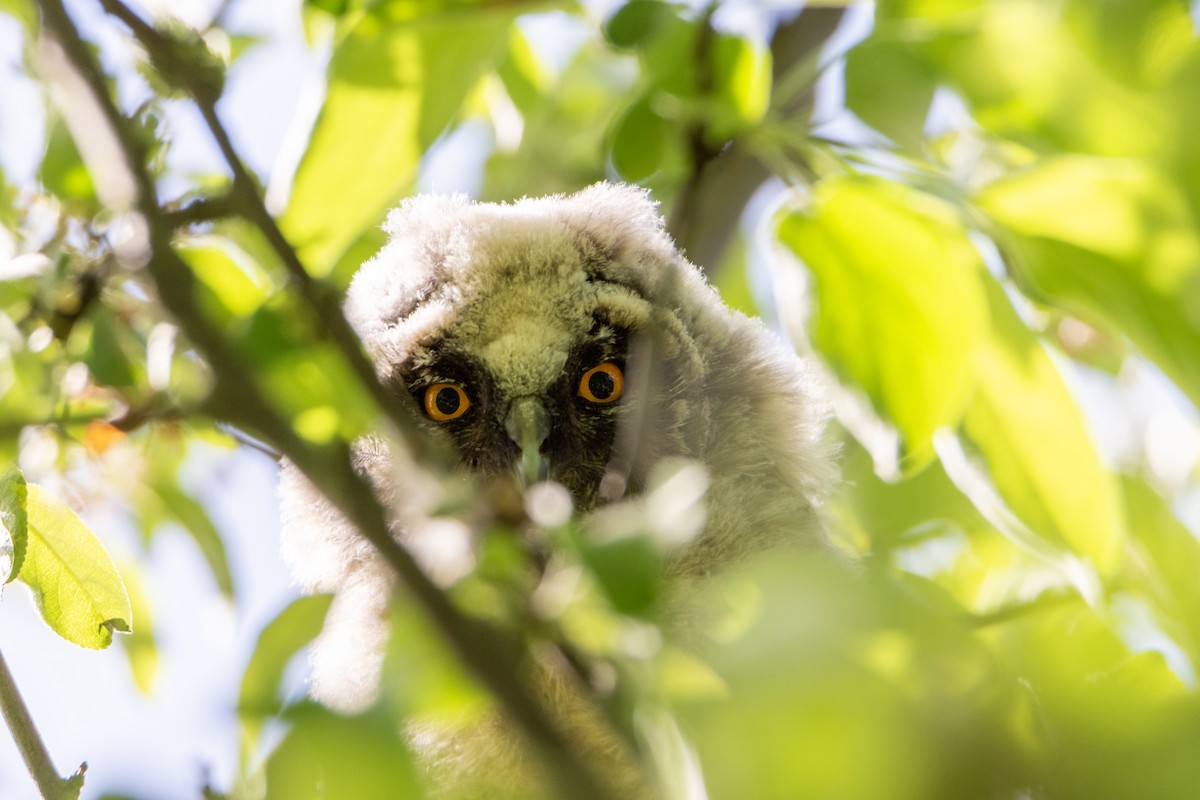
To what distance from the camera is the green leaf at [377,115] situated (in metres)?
1.50

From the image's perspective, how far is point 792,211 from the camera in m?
1.37

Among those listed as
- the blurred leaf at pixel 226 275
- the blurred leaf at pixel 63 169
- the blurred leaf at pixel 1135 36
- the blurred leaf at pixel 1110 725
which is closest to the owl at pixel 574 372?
the blurred leaf at pixel 226 275

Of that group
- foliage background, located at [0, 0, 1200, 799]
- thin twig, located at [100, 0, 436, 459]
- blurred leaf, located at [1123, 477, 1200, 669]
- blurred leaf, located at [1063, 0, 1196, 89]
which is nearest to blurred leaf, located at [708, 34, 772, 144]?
foliage background, located at [0, 0, 1200, 799]

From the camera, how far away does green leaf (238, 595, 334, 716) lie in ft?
2.77

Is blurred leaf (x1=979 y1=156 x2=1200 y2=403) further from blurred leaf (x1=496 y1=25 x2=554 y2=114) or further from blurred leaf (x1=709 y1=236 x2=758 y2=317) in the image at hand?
blurred leaf (x1=709 y1=236 x2=758 y2=317)

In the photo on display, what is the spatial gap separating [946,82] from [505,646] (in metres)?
0.88

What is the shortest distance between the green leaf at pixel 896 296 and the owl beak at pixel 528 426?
105 centimetres

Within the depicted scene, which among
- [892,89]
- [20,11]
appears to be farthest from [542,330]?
[892,89]

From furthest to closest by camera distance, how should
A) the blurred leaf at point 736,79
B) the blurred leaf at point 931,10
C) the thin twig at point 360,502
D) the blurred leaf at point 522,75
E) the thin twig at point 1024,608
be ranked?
the blurred leaf at point 522,75, the blurred leaf at point 736,79, the blurred leaf at point 931,10, the thin twig at point 1024,608, the thin twig at point 360,502

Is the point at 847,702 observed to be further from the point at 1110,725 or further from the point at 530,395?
the point at 530,395

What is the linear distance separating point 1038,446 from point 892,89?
1.36 feet

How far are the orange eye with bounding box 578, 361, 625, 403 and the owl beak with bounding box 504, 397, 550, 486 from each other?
0.11 metres

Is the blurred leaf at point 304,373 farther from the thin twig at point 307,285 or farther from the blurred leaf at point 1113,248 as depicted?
the blurred leaf at point 1113,248

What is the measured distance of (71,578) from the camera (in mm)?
1395
